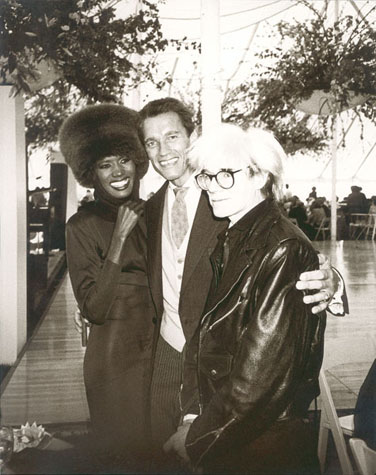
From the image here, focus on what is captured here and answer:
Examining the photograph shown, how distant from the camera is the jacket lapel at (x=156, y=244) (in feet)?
7.50

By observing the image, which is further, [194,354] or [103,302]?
[103,302]

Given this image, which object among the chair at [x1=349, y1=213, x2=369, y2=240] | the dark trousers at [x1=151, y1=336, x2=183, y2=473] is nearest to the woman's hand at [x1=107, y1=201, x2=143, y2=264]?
the dark trousers at [x1=151, y1=336, x2=183, y2=473]

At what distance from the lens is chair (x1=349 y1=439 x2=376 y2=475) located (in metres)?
2.18

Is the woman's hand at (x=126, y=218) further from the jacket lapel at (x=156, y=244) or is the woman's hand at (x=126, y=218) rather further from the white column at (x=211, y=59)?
the white column at (x=211, y=59)

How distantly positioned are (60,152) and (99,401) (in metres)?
1.06

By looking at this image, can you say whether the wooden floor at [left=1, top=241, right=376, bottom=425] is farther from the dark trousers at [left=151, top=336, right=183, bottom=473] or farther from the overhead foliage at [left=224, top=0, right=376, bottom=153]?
the overhead foliage at [left=224, top=0, right=376, bottom=153]

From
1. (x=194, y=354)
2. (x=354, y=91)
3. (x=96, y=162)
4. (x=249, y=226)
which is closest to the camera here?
(x=249, y=226)

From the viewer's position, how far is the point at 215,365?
5.77 feet

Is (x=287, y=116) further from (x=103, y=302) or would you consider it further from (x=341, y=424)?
(x=341, y=424)

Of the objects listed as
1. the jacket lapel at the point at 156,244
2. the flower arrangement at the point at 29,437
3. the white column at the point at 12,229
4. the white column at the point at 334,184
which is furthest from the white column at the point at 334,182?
the flower arrangement at the point at 29,437

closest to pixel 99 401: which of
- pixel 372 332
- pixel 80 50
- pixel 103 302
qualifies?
pixel 103 302

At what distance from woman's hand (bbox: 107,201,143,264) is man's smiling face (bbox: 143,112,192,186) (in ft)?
0.59

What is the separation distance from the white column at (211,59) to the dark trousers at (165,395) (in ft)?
3.25

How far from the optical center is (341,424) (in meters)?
2.44
